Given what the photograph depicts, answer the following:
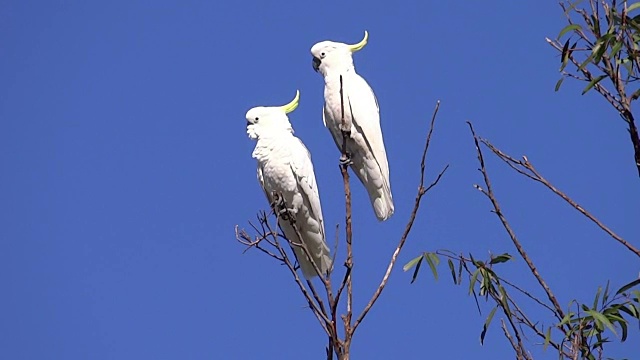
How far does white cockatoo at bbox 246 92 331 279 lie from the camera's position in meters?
3.84

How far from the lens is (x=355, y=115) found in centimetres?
404

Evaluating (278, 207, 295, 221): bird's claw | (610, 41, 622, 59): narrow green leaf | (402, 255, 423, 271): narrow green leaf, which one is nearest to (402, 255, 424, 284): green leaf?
(402, 255, 423, 271): narrow green leaf

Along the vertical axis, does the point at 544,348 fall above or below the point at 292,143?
below

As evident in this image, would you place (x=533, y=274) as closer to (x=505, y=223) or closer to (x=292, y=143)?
(x=505, y=223)

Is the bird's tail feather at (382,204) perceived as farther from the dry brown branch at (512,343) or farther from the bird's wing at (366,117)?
the dry brown branch at (512,343)

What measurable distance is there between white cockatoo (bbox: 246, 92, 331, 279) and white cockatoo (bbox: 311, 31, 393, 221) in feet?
0.64

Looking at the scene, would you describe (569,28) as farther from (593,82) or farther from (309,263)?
(309,263)

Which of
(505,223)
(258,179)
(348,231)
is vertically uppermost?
(258,179)

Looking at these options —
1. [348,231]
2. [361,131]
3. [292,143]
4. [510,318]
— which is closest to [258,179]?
[292,143]

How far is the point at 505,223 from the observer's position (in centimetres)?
199

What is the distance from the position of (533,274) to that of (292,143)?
2.06 m

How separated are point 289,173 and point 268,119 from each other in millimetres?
271

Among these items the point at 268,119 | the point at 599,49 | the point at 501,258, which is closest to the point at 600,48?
the point at 599,49

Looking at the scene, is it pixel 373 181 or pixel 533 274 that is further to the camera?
pixel 373 181
